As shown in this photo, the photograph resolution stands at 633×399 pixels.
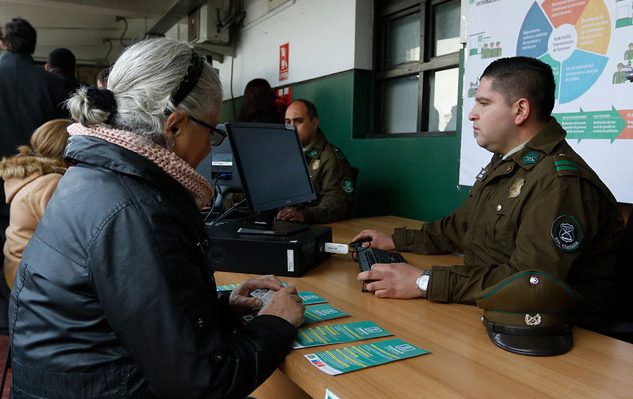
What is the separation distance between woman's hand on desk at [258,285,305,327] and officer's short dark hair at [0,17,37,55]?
7.42ft

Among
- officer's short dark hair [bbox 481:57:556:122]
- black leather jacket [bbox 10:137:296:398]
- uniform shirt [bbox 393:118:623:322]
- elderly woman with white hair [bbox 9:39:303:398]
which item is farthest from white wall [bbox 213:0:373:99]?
black leather jacket [bbox 10:137:296:398]

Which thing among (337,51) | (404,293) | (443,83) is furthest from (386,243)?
(337,51)

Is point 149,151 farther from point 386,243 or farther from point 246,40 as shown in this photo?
point 246,40

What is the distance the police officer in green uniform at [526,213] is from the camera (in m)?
1.13

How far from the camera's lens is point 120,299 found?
746mm

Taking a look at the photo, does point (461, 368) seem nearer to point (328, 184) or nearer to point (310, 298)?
point (310, 298)

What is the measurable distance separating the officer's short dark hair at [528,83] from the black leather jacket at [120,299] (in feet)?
3.21

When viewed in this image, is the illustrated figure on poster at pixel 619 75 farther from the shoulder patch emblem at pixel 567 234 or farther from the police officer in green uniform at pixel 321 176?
the police officer in green uniform at pixel 321 176

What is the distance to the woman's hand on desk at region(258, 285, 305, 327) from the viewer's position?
3.35 feet

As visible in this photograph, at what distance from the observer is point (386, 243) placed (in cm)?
179

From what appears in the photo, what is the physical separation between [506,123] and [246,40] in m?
4.01

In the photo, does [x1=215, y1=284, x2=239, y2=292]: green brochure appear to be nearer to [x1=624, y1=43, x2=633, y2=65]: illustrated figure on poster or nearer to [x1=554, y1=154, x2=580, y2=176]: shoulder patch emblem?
[x1=554, y1=154, x2=580, y2=176]: shoulder patch emblem

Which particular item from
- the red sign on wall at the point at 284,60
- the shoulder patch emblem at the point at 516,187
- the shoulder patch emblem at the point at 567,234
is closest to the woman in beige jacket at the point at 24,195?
the shoulder patch emblem at the point at 516,187

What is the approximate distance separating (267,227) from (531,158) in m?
0.82
